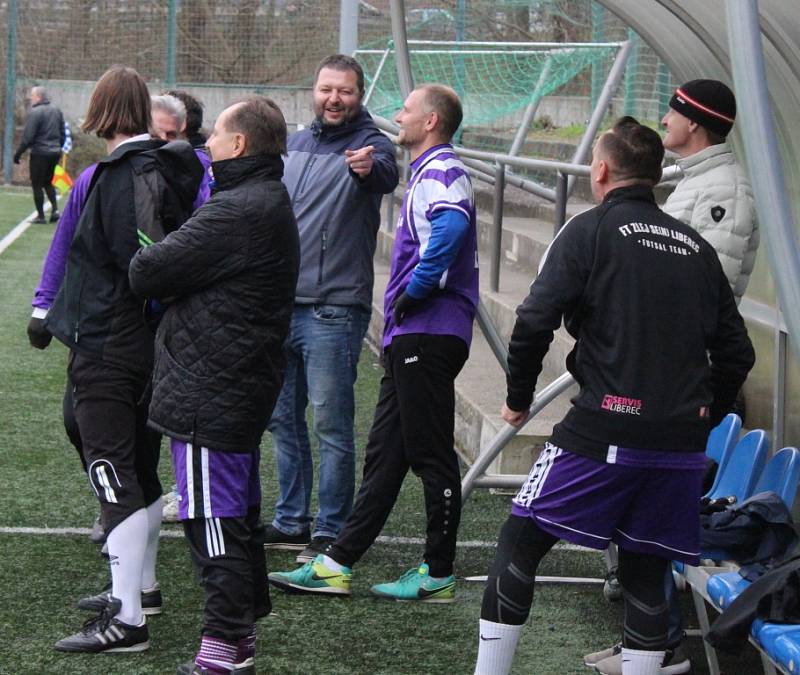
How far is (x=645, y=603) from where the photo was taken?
3428mm

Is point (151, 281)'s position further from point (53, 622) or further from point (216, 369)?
point (53, 622)

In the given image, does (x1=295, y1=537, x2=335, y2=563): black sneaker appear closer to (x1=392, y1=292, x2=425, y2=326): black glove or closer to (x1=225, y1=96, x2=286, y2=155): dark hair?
(x1=392, y1=292, x2=425, y2=326): black glove

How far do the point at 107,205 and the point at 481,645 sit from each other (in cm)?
165

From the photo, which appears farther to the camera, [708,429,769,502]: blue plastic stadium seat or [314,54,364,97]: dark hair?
[314,54,364,97]: dark hair

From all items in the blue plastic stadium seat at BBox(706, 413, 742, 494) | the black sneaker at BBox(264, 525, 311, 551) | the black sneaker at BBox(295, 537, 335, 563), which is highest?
the blue plastic stadium seat at BBox(706, 413, 742, 494)

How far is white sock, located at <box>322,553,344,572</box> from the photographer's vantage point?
4652 millimetres

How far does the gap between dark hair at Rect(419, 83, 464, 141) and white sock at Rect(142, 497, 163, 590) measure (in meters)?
1.54

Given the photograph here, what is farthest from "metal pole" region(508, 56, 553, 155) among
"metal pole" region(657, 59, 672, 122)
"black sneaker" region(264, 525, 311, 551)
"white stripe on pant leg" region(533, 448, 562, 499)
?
"white stripe on pant leg" region(533, 448, 562, 499)

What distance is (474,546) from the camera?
5.36 metres

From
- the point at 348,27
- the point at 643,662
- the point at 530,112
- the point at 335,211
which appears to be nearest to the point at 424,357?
the point at 335,211

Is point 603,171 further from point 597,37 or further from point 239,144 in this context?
point 597,37

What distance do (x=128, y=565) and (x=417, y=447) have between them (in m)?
1.10

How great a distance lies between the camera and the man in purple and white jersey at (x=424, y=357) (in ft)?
14.5

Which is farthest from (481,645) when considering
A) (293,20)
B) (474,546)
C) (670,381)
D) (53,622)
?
(293,20)
